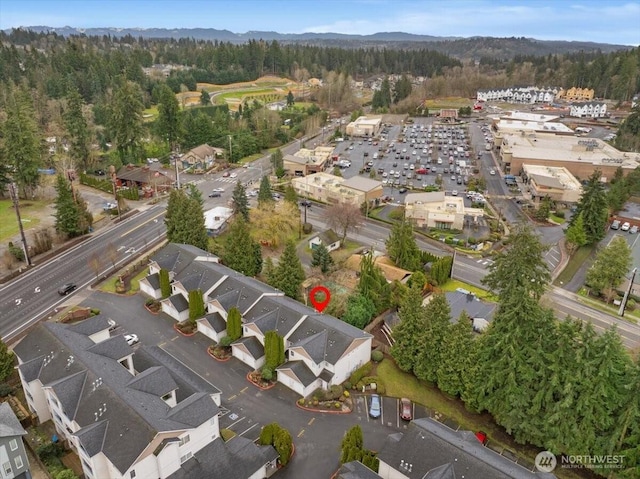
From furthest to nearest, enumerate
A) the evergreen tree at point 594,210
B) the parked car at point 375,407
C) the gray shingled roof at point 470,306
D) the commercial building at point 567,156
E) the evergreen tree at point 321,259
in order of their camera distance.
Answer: the commercial building at point 567,156 < the evergreen tree at point 594,210 < the evergreen tree at point 321,259 < the gray shingled roof at point 470,306 < the parked car at point 375,407

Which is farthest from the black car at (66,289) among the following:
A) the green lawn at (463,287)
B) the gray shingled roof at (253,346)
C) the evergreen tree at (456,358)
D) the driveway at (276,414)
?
the green lawn at (463,287)

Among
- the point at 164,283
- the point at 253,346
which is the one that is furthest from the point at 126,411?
the point at 164,283

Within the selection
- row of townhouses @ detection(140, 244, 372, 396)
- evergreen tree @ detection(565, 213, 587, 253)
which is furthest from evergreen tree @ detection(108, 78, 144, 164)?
evergreen tree @ detection(565, 213, 587, 253)

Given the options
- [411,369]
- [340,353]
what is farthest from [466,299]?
[340,353]

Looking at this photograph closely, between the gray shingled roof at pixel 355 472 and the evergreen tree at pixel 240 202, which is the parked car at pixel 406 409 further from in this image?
the evergreen tree at pixel 240 202

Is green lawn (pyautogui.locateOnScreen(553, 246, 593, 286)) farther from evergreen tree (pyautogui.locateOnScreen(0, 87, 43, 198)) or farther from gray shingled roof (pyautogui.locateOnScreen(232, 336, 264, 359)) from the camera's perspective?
evergreen tree (pyautogui.locateOnScreen(0, 87, 43, 198))

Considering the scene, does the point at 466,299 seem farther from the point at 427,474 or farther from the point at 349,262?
the point at 427,474
